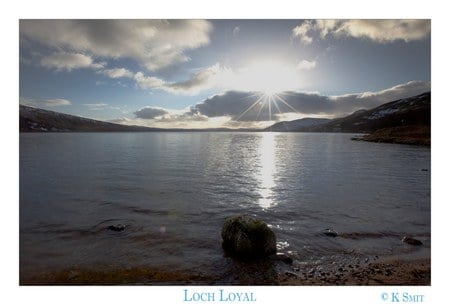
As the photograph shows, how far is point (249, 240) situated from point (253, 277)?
5.42ft

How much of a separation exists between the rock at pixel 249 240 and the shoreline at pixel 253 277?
670 mm

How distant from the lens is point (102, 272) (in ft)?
32.6

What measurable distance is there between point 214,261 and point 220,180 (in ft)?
54.4

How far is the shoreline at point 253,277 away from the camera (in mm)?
9398

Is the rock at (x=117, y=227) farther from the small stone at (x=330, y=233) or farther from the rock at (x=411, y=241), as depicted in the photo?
the rock at (x=411, y=241)

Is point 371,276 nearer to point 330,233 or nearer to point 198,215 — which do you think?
point 330,233

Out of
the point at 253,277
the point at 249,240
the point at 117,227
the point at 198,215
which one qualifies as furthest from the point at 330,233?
the point at 117,227

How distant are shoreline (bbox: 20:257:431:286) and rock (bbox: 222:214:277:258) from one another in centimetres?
67

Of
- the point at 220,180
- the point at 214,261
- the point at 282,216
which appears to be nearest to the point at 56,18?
the point at 214,261

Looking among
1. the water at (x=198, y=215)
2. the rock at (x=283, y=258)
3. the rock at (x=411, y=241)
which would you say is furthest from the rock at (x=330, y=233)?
the rock at (x=283, y=258)

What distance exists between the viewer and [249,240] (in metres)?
11.0

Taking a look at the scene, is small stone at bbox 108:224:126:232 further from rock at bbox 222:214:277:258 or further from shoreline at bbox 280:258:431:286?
shoreline at bbox 280:258:431:286

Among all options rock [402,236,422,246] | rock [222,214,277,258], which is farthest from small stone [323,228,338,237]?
rock [222,214,277,258]
